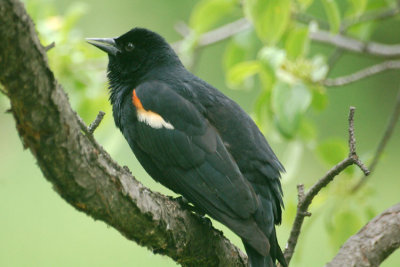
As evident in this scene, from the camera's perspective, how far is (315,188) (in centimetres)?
255

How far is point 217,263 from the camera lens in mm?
2715

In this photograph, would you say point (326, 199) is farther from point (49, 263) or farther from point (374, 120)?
point (49, 263)

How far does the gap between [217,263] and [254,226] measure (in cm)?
25

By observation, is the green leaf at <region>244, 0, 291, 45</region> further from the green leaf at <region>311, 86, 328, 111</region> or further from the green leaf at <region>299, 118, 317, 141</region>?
the green leaf at <region>299, 118, 317, 141</region>

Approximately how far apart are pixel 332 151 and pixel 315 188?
0.71m

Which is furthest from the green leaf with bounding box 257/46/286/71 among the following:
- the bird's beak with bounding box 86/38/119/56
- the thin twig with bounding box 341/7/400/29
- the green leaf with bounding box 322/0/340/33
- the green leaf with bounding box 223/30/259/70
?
the bird's beak with bounding box 86/38/119/56

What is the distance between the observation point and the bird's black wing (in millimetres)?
2688

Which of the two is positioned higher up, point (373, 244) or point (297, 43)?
point (297, 43)

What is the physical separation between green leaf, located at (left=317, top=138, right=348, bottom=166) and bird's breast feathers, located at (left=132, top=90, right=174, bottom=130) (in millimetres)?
854

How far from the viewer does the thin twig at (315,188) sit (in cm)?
234

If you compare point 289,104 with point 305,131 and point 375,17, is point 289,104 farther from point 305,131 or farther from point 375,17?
point 375,17

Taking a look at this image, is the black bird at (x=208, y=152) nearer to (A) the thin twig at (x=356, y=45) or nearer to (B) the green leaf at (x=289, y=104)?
(B) the green leaf at (x=289, y=104)

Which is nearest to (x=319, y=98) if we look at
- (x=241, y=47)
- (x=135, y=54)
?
(x=241, y=47)

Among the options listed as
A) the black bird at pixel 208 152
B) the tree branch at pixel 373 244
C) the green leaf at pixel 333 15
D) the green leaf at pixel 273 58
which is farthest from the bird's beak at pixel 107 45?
the tree branch at pixel 373 244
